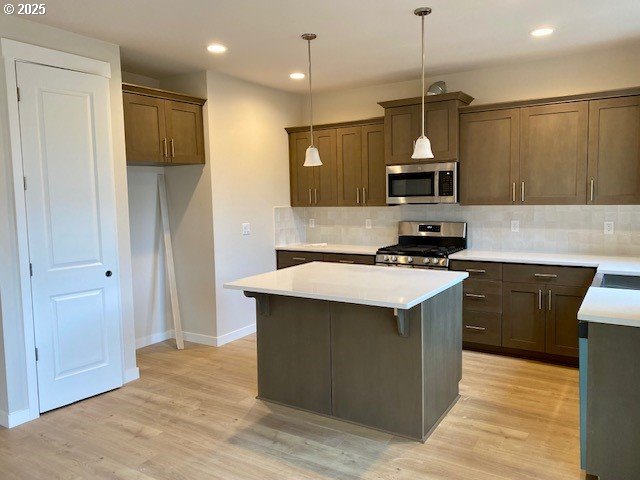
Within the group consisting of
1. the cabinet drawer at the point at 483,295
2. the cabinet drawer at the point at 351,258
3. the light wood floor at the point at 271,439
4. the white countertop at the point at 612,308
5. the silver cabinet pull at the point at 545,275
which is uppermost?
the white countertop at the point at 612,308

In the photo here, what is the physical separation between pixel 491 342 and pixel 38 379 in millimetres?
3591

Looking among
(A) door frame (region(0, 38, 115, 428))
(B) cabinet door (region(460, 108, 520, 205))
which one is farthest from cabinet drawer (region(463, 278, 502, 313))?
(A) door frame (region(0, 38, 115, 428))

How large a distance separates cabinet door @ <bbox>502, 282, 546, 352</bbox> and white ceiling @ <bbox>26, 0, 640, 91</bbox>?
2.04m

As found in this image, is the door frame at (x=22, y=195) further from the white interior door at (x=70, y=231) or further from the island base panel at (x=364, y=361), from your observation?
the island base panel at (x=364, y=361)

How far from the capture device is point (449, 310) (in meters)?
3.18

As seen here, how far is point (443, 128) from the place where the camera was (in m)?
4.60

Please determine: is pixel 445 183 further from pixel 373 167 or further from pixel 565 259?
pixel 565 259

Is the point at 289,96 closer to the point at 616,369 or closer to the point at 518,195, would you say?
the point at 518,195

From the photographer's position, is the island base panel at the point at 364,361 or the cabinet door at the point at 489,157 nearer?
the island base panel at the point at 364,361

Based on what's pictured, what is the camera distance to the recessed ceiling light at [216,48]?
3850 mm

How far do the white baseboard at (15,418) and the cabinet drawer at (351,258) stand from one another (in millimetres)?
2961

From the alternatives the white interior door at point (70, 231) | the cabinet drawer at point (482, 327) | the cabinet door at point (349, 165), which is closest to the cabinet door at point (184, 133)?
the white interior door at point (70, 231)

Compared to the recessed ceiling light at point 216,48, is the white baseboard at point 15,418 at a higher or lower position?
lower

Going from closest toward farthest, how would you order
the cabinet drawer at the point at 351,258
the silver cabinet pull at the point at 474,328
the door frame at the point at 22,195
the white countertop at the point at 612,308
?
the white countertop at the point at 612,308, the door frame at the point at 22,195, the silver cabinet pull at the point at 474,328, the cabinet drawer at the point at 351,258
